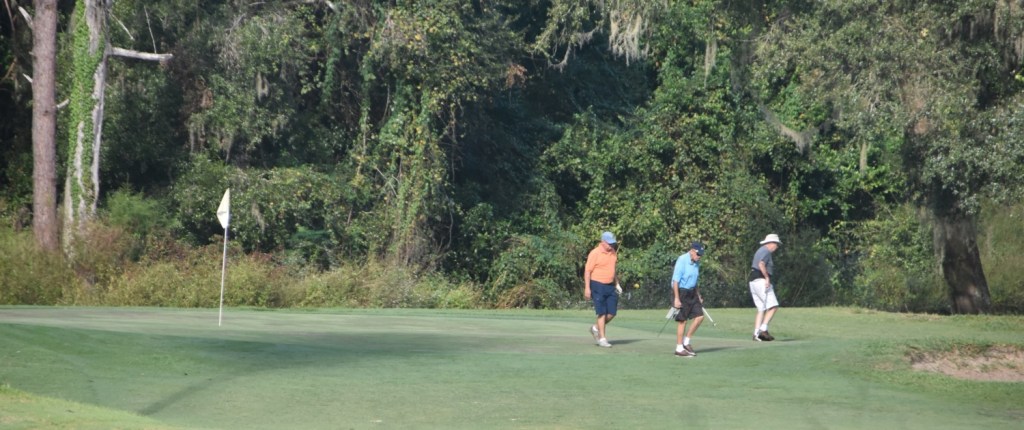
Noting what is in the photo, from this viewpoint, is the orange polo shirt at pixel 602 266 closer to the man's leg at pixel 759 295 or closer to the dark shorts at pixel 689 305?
the dark shorts at pixel 689 305

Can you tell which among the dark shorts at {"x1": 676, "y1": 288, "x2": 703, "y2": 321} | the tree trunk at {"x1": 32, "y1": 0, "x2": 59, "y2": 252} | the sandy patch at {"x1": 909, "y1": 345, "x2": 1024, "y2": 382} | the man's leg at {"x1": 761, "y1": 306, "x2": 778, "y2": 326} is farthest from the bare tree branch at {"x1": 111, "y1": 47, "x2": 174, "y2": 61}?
the sandy patch at {"x1": 909, "y1": 345, "x2": 1024, "y2": 382}

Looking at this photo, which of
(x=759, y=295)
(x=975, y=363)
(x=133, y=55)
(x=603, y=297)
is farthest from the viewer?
(x=133, y=55)

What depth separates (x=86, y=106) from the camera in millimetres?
34562

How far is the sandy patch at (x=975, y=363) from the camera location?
17.6m

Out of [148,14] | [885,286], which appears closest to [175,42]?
[148,14]

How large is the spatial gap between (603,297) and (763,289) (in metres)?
3.36

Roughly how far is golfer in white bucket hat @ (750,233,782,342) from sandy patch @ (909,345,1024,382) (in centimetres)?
403

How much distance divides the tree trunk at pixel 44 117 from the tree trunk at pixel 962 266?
22.5m

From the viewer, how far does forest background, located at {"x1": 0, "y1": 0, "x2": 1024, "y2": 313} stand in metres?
29.4

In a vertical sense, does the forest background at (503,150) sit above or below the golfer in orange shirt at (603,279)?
above

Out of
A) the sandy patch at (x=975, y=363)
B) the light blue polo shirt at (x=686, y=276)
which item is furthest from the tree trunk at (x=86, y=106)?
the sandy patch at (x=975, y=363)

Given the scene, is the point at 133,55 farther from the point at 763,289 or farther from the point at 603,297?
the point at 763,289

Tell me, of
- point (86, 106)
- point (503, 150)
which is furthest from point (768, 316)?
point (503, 150)

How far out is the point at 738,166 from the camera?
4672cm
